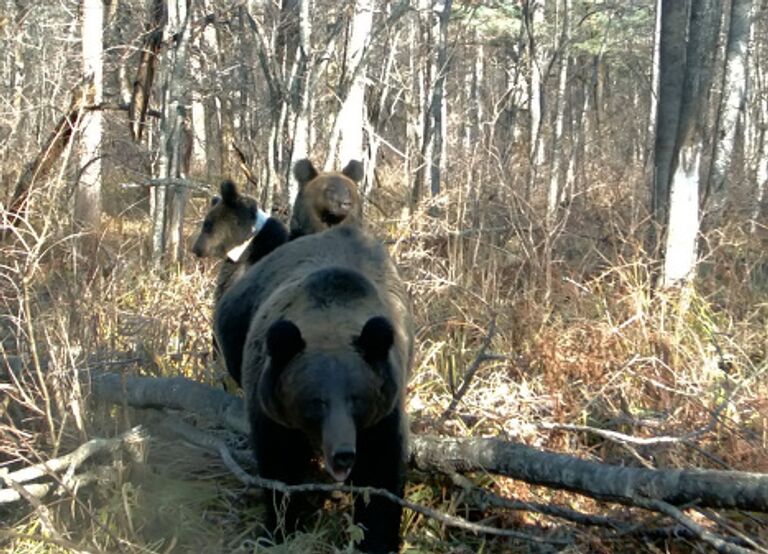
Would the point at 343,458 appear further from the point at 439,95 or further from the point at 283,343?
the point at 439,95

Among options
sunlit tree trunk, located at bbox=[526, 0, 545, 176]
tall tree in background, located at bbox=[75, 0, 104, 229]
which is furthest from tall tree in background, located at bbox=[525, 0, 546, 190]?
tall tree in background, located at bbox=[75, 0, 104, 229]

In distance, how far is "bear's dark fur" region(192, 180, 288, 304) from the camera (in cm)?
757

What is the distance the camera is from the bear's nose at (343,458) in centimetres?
381

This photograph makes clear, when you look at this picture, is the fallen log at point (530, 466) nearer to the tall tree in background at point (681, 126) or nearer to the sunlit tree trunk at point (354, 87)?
the tall tree in background at point (681, 126)

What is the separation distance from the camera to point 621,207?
1095 centimetres

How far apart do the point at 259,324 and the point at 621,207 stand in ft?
22.6

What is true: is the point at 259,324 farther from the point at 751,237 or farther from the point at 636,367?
the point at 751,237

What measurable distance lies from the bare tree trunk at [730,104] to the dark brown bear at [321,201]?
3596 mm

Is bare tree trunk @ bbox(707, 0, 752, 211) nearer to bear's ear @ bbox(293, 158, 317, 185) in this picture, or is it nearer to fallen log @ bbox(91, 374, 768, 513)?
bear's ear @ bbox(293, 158, 317, 185)

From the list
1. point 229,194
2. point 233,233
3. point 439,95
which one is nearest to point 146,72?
point 439,95

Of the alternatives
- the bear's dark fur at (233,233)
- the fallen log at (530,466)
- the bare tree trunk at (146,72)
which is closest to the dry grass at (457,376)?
the fallen log at (530,466)

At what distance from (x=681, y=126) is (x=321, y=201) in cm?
342

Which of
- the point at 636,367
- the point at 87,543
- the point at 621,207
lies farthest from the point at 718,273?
the point at 87,543

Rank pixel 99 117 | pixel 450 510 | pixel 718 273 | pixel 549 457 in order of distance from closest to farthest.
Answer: pixel 549 457
pixel 450 510
pixel 718 273
pixel 99 117
